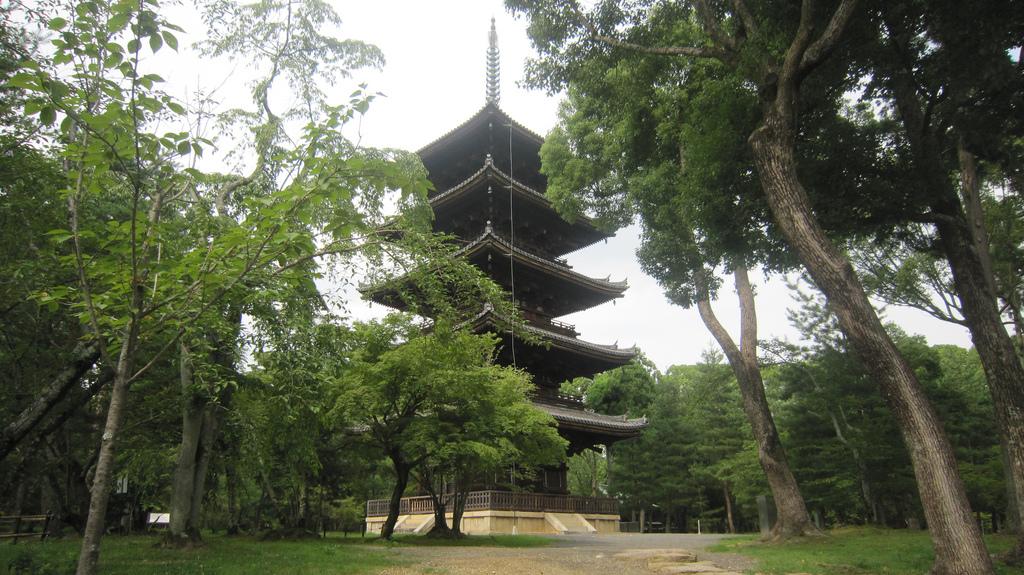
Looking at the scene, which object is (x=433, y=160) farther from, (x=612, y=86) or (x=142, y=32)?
(x=142, y=32)

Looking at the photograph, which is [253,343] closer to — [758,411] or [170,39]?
[170,39]

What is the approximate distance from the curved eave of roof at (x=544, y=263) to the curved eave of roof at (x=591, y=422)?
4354mm

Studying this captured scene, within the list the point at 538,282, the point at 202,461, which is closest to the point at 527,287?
the point at 538,282

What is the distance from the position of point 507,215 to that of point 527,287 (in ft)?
8.62

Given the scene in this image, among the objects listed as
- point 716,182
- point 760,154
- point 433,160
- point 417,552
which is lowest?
point 417,552

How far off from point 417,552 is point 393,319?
14.5ft

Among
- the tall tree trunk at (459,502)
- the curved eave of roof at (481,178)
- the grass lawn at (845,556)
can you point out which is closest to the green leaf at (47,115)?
the grass lawn at (845,556)

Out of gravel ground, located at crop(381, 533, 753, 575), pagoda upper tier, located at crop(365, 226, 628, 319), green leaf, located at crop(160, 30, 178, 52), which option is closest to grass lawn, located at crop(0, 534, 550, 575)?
gravel ground, located at crop(381, 533, 753, 575)

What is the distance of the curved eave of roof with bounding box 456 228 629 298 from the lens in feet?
59.2

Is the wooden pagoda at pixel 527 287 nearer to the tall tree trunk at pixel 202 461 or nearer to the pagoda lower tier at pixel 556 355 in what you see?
the pagoda lower tier at pixel 556 355

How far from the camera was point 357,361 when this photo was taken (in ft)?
37.8

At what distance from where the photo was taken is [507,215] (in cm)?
2100

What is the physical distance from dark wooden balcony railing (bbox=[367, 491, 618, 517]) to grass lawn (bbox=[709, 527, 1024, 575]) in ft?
21.7

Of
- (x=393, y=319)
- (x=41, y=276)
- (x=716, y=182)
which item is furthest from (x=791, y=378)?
(x=41, y=276)
